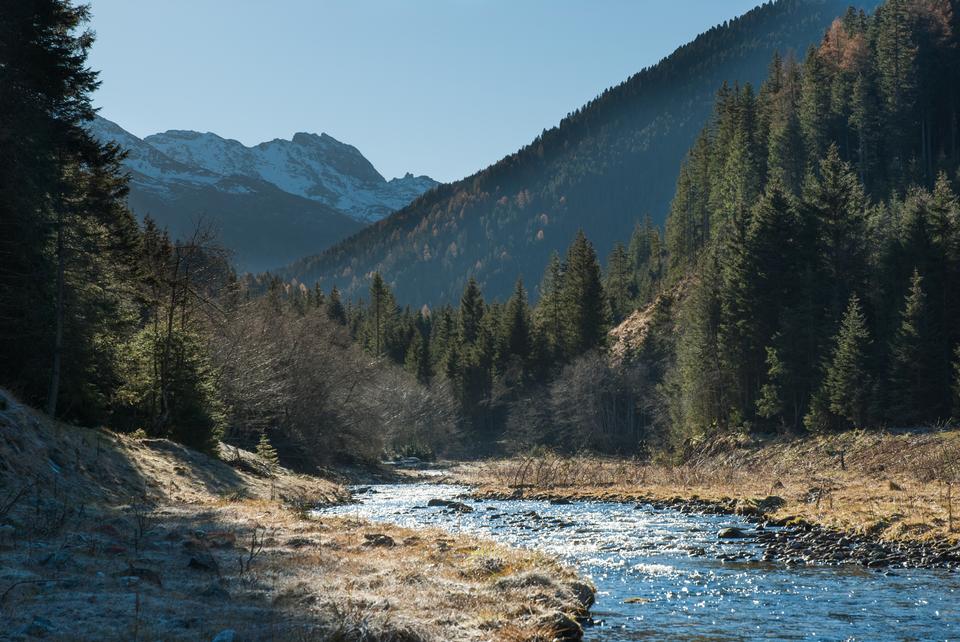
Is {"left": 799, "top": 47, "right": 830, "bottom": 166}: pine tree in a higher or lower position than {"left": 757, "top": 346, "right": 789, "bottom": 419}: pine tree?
higher

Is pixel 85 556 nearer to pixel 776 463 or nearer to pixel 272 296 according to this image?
pixel 776 463

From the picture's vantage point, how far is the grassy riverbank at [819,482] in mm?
21528

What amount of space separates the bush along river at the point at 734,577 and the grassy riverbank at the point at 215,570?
5.27 feet

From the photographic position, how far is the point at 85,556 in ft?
38.1

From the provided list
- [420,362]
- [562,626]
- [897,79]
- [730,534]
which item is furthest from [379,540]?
[420,362]

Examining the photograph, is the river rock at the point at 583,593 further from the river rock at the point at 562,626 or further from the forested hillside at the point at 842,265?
the forested hillside at the point at 842,265

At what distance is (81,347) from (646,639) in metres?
21.8

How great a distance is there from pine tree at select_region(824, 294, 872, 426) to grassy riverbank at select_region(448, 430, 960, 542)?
5.32ft

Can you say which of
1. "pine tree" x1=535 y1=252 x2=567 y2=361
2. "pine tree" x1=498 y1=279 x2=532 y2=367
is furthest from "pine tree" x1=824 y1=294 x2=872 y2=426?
"pine tree" x1=498 y1=279 x2=532 y2=367

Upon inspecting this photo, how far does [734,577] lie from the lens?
15891 mm

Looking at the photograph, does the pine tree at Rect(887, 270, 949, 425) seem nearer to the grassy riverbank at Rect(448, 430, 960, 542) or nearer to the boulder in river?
the grassy riverbank at Rect(448, 430, 960, 542)

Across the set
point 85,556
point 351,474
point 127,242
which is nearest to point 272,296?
point 351,474

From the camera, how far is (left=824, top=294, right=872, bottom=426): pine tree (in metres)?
42.5

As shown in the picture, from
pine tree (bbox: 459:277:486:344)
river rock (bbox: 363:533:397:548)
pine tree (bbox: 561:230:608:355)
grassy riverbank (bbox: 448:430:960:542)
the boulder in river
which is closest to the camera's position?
river rock (bbox: 363:533:397:548)
